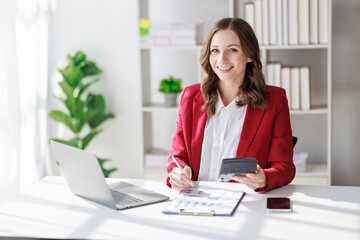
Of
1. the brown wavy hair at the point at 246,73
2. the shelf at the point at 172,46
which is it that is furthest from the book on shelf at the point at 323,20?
the brown wavy hair at the point at 246,73

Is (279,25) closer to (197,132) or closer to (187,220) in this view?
(197,132)

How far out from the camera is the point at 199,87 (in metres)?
2.69

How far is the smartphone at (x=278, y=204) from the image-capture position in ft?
6.33

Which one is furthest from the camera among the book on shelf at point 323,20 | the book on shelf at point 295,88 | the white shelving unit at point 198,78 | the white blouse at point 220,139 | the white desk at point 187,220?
the white shelving unit at point 198,78

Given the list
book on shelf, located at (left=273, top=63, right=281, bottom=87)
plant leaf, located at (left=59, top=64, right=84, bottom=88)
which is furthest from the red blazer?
plant leaf, located at (left=59, top=64, right=84, bottom=88)

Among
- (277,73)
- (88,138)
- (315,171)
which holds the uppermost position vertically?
(277,73)

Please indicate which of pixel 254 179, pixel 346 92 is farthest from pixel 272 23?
pixel 254 179

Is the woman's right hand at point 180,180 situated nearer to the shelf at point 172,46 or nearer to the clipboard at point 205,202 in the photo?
the clipboard at point 205,202

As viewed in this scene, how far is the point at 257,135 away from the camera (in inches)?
97.4

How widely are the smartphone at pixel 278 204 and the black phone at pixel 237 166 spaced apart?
133 mm

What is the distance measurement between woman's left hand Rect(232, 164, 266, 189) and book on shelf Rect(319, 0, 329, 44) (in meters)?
1.91

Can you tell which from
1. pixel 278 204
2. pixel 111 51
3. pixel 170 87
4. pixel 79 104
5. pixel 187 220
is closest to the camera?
pixel 187 220

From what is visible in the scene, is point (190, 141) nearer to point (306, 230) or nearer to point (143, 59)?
point (306, 230)

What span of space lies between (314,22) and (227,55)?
148 centimetres
